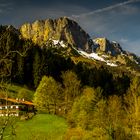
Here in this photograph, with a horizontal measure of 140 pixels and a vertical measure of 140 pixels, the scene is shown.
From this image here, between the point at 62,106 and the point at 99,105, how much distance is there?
2349 cm

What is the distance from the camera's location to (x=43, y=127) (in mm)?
94625

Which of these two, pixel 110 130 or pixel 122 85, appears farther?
pixel 122 85

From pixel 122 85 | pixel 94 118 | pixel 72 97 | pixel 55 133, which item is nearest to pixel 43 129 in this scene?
pixel 55 133

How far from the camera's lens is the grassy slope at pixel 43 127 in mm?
84562

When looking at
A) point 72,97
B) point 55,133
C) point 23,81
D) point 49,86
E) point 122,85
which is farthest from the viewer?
point 122,85

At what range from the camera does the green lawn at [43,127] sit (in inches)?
3329

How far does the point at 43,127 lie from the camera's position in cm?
9462

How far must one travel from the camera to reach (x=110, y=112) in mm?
96812

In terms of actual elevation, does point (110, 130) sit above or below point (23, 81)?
below

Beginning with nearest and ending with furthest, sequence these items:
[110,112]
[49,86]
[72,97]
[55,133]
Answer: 1. [55,133]
2. [110,112]
3. [49,86]
4. [72,97]

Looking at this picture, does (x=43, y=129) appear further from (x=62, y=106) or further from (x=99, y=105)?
(x=62, y=106)

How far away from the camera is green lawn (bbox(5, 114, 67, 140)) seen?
8456cm

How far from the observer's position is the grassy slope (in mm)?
84562

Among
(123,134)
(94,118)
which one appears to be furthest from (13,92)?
(123,134)
